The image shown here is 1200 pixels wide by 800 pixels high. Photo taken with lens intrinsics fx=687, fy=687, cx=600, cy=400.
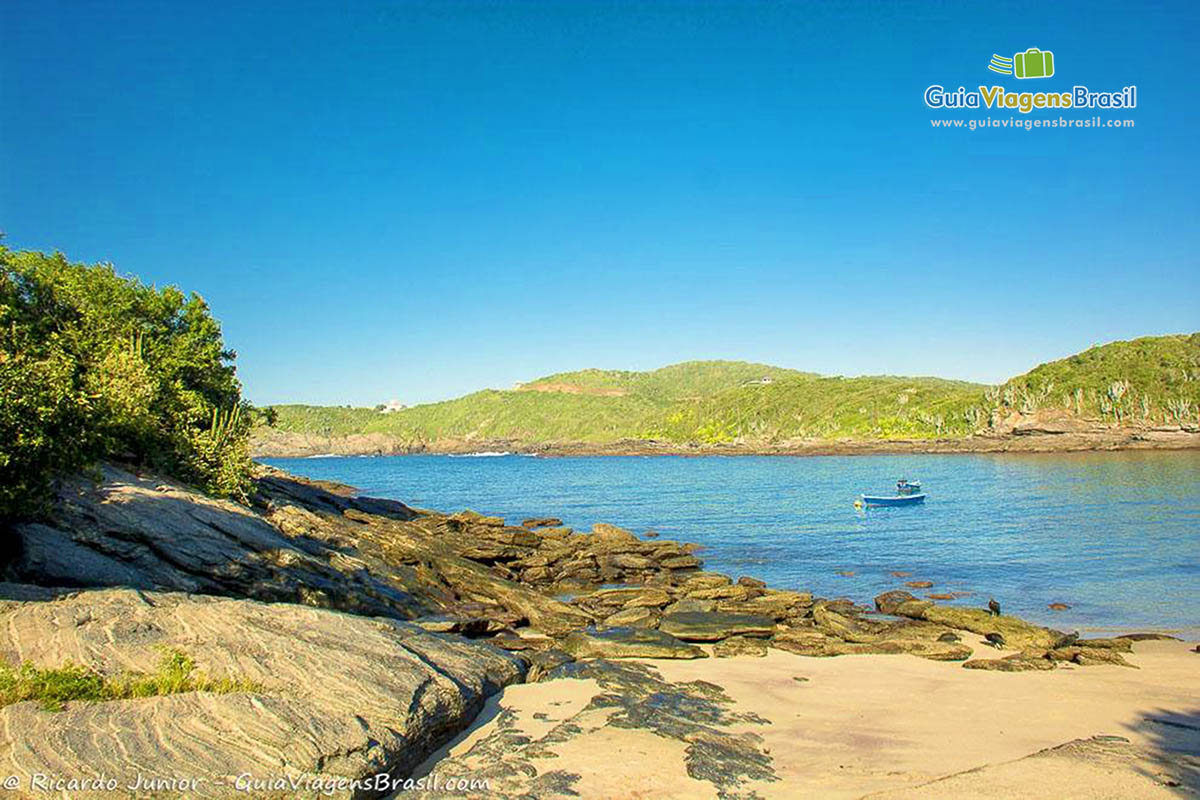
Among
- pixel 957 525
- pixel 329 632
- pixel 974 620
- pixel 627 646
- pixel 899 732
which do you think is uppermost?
pixel 329 632

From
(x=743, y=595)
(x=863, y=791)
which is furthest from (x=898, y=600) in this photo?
(x=863, y=791)

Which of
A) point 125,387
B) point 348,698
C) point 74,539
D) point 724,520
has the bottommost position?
point 724,520

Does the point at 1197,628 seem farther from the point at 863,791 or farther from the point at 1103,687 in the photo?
the point at 863,791

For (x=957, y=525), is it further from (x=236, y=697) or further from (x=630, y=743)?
(x=236, y=697)

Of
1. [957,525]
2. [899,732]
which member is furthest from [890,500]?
[899,732]

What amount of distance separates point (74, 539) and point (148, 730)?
892 cm

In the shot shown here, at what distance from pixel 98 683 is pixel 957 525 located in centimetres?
5559

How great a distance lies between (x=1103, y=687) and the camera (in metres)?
17.0

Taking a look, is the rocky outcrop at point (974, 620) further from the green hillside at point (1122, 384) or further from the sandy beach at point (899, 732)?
the green hillside at point (1122, 384)

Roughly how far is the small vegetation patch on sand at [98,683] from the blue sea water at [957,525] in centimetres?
2640

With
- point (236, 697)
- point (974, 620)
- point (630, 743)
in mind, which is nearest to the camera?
point (236, 697)

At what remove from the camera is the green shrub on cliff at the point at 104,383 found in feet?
41.5

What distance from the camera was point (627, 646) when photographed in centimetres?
1997

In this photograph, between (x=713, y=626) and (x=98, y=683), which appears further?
(x=713, y=626)
